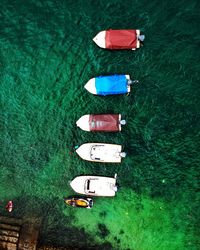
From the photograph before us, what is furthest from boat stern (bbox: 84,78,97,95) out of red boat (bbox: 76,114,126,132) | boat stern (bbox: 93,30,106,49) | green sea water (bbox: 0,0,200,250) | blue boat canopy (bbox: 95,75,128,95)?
boat stern (bbox: 93,30,106,49)

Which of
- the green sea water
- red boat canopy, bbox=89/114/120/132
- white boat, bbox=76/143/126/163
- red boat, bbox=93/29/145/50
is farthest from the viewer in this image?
white boat, bbox=76/143/126/163

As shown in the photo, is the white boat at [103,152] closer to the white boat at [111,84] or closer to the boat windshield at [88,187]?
the boat windshield at [88,187]

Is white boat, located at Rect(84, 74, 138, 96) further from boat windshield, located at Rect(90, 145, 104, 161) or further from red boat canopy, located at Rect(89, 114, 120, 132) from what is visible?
boat windshield, located at Rect(90, 145, 104, 161)

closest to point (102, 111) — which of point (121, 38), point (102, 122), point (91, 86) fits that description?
point (102, 122)

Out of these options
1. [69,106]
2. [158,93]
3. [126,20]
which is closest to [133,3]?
[126,20]

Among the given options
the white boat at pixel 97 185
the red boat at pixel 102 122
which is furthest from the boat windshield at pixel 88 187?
the red boat at pixel 102 122
